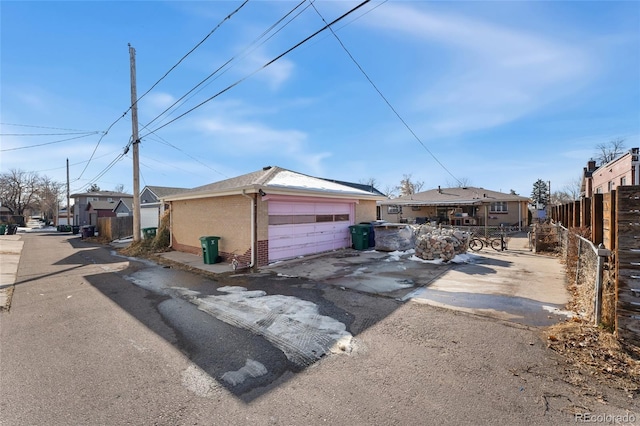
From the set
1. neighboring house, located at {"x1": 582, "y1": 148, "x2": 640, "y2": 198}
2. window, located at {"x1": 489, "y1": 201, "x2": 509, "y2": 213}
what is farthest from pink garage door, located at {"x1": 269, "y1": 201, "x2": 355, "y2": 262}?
window, located at {"x1": 489, "y1": 201, "x2": 509, "y2": 213}

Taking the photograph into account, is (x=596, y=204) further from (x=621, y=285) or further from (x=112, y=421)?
(x=112, y=421)

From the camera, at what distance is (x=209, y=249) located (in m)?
10.1

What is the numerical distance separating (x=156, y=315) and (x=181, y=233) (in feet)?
29.1

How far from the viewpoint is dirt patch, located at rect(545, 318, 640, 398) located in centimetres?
296

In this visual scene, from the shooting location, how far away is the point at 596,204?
5863 millimetres

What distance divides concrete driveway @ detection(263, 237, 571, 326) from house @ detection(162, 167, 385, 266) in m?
0.87

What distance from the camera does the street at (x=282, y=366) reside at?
8.54ft

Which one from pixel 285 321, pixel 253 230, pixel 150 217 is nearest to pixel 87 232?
pixel 150 217

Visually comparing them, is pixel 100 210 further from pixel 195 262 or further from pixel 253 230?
pixel 253 230

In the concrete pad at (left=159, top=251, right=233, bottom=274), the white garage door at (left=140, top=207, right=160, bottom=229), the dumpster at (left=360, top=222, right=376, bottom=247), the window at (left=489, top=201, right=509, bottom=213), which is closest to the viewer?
the concrete pad at (left=159, top=251, right=233, bottom=274)

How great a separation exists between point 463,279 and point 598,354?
3941mm

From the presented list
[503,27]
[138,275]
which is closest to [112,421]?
[138,275]

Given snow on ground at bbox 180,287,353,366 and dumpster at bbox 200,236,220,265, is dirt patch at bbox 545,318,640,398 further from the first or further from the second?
dumpster at bbox 200,236,220,265

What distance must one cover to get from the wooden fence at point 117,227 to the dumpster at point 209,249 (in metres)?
14.9
